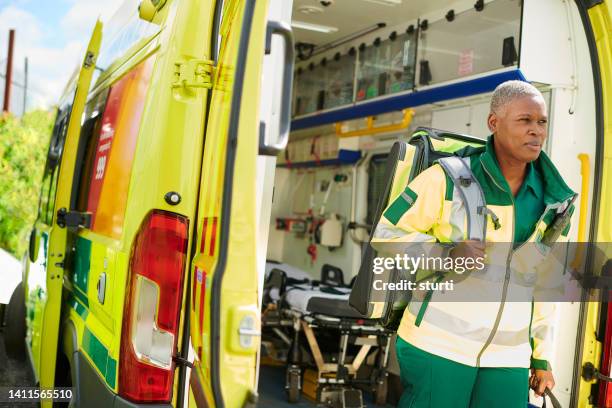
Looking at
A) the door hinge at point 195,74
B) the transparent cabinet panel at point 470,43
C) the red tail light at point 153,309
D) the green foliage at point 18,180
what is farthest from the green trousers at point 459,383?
the green foliage at point 18,180

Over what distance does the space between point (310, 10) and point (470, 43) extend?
173cm

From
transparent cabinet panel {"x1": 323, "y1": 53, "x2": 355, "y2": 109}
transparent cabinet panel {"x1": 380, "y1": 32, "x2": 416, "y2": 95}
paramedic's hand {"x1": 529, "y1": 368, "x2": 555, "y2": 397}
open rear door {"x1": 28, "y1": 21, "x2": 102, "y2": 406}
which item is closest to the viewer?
paramedic's hand {"x1": 529, "y1": 368, "x2": 555, "y2": 397}

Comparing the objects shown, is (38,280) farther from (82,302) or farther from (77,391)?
(77,391)

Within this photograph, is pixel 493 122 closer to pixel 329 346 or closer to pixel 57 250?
pixel 57 250

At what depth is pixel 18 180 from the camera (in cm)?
1055

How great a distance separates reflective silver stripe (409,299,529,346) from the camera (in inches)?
112

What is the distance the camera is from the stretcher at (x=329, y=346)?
19.9 ft

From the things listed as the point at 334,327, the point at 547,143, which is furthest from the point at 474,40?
the point at 334,327

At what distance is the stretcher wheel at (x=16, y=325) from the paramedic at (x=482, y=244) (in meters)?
3.66

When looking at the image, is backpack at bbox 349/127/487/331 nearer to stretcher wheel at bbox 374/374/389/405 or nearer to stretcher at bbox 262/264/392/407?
stretcher at bbox 262/264/392/407

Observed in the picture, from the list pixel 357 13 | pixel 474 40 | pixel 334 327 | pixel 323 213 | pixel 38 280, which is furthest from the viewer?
pixel 323 213

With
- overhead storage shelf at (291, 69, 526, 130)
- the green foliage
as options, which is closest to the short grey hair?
overhead storage shelf at (291, 69, 526, 130)

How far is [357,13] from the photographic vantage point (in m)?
6.69

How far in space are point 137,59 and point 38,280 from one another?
6.22ft
